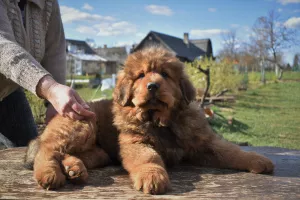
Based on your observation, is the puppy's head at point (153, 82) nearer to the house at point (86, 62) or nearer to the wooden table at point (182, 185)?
the wooden table at point (182, 185)

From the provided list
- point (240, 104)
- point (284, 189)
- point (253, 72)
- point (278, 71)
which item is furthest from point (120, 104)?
point (253, 72)

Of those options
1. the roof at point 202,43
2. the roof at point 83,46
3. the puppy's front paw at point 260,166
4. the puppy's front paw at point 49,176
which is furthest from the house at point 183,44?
the puppy's front paw at point 49,176

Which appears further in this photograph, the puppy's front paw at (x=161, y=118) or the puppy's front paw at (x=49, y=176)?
the puppy's front paw at (x=161, y=118)

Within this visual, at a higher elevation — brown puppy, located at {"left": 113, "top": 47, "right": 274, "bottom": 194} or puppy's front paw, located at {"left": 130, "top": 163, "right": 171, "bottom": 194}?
brown puppy, located at {"left": 113, "top": 47, "right": 274, "bottom": 194}

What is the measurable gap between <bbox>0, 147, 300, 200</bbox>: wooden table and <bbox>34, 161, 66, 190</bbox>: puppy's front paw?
45 mm

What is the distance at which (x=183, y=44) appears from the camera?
39.0m

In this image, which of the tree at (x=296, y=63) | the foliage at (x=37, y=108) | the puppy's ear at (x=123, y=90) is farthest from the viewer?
the foliage at (x=37, y=108)

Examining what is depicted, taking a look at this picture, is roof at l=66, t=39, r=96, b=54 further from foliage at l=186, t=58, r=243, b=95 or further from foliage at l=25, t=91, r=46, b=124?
foliage at l=25, t=91, r=46, b=124

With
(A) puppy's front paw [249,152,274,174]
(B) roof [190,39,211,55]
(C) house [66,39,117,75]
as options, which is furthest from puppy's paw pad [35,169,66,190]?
(C) house [66,39,117,75]

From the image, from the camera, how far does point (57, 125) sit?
261cm

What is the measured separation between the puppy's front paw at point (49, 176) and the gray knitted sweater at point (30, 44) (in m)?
0.69

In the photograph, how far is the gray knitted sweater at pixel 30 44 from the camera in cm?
253

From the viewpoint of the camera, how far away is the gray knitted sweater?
2.53 meters

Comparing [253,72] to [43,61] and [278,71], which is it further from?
[43,61]
